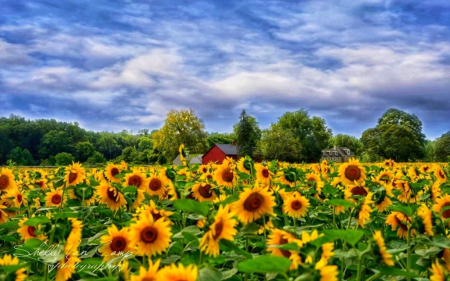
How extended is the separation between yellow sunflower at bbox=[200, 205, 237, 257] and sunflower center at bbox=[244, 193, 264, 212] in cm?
61

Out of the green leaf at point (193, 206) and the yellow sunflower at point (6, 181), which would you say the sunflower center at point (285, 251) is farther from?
the yellow sunflower at point (6, 181)

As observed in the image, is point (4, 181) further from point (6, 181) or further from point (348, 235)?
point (348, 235)

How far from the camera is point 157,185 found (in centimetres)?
378

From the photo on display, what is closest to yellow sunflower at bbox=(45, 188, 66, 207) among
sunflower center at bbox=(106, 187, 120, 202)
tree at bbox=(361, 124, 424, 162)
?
sunflower center at bbox=(106, 187, 120, 202)

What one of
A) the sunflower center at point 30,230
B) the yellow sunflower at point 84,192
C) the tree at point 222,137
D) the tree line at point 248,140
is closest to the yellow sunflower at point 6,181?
the yellow sunflower at point 84,192

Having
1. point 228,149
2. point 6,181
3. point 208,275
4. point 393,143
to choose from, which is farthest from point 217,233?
point 228,149

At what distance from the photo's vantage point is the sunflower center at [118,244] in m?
2.00

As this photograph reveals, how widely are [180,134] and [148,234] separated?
2669 inches

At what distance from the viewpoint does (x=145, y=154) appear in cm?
7888

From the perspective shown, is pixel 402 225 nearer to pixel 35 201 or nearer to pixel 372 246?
pixel 372 246

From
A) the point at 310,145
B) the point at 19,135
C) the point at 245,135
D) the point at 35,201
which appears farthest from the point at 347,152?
the point at 35,201

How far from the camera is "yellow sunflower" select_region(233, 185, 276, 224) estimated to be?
2.31 meters

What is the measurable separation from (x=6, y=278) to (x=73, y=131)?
73250 mm

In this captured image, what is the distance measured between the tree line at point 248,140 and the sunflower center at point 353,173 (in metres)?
49.4
